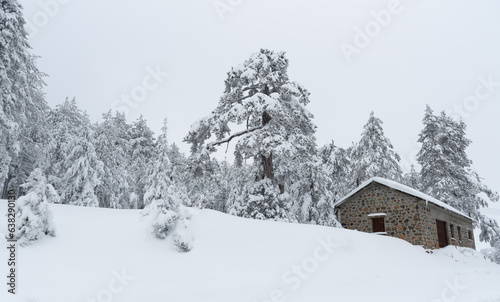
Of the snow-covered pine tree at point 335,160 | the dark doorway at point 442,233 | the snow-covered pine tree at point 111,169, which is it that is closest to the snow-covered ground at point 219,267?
the dark doorway at point 442,233

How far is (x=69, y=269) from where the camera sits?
6.49 meters

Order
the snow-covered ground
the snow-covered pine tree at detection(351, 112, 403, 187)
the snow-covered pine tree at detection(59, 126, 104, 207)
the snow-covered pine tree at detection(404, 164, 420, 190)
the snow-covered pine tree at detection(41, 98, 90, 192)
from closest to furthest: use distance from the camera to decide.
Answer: the snow-covered ground < the snow-covered pine tree at detection(59, 126, 104, 207) < the snow-covered pine tree at detection(41, 98, 90, 192) < the snow-covered pine tree at detection(351, 112, 403, 187) < the snow-covered pine tree at detection(404, 164, 420, 190)

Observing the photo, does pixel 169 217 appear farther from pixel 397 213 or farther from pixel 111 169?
pixel 111 169

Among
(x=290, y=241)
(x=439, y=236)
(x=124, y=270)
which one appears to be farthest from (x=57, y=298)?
(x=439, y=236)

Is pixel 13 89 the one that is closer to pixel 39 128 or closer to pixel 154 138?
pixel 39 128

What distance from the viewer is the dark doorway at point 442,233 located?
2042 cm

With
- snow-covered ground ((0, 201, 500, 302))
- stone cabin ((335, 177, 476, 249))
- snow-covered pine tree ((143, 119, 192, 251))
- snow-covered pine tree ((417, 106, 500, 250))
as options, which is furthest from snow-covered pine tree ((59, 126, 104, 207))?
snow-covered pine tree ((417, 106, 500, 250))

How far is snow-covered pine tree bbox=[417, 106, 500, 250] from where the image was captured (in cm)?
2758

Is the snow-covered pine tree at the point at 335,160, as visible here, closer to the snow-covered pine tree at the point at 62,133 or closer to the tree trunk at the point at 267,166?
the tree trunk at the point at 267,166

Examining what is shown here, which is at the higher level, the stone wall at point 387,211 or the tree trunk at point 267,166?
the tree trunk at point 267,166

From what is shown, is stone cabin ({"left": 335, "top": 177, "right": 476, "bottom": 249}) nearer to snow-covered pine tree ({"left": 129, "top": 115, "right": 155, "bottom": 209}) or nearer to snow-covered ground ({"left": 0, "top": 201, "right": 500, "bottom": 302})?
snow-covered ground ({"left": 0, "top": 201, "right": 500, "bottom": 302})

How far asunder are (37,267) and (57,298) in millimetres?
1207

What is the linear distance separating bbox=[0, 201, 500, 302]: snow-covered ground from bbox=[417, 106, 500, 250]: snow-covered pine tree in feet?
55.1

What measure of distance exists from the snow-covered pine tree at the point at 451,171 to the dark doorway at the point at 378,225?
11.5 m
